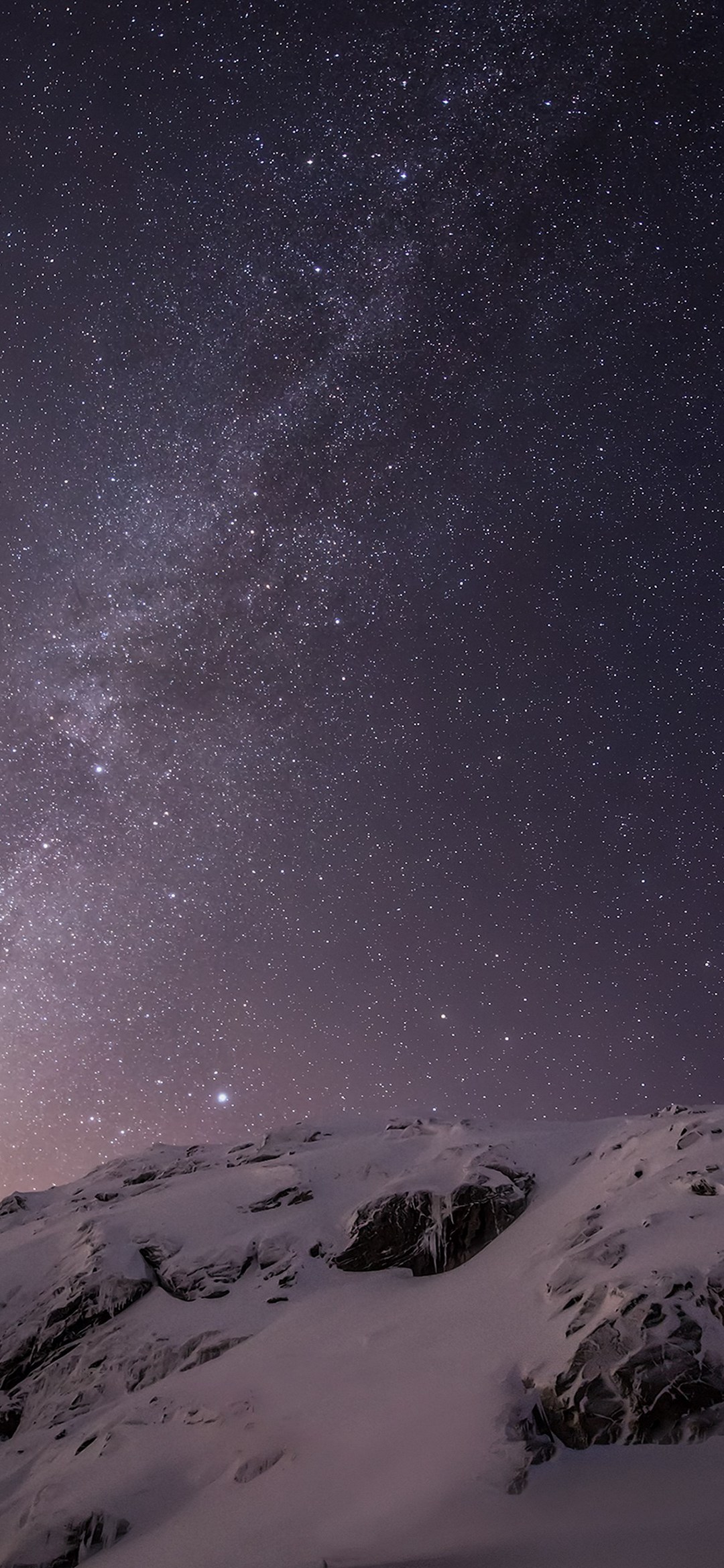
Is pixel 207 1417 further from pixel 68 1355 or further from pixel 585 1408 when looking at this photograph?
pixel 585 1408

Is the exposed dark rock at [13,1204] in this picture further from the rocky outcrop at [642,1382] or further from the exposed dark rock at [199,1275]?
the rocky outcrop at [642,1382]

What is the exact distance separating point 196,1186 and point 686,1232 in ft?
62.8

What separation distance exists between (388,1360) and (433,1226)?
546 cm

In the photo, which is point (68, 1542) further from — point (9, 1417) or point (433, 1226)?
point (433, 1226)

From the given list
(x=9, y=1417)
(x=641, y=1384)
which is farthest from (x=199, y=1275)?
(x=641, y=1384)

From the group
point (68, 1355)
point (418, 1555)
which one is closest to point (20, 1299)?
point (68, 1355)

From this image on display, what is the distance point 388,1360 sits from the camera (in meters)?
16.4

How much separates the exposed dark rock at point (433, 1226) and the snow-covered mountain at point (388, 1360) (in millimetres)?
60

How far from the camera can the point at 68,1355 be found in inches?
838

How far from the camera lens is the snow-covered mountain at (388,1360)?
11.2m

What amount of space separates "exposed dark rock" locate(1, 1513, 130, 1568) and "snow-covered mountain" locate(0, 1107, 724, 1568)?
40 millimetres

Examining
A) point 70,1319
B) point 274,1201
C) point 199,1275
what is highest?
point 274,1201

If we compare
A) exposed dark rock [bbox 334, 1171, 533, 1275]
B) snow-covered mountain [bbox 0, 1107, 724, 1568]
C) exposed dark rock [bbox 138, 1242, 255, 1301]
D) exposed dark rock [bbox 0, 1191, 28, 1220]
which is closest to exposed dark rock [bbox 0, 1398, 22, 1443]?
snow-covered mountain [bbox 0, 1107, 724, 1568]

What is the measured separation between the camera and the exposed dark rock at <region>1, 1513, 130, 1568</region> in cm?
1409
